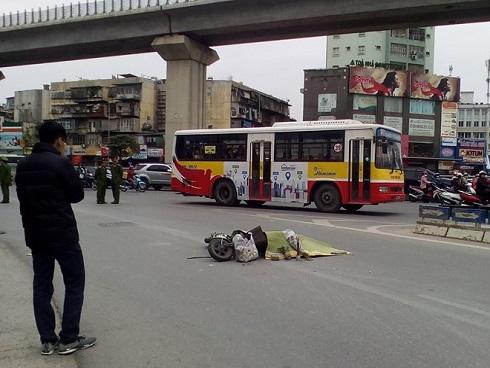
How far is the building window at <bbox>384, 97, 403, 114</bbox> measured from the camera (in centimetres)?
6456

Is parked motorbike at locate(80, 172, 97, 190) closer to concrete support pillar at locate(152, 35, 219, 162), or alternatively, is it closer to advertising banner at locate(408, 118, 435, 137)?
concrete support pillar at locate(152, 35, 219, 162)

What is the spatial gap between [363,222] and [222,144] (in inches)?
289

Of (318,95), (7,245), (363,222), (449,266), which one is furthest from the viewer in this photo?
(318,95)

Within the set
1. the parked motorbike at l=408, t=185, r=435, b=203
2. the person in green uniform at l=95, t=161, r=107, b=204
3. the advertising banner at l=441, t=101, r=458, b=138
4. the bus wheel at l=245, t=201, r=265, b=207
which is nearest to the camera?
the person in green uniform at l=95, t=161, r=107, b=204

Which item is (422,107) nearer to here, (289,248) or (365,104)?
(365,104)

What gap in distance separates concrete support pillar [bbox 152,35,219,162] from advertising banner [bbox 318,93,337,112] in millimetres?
27906

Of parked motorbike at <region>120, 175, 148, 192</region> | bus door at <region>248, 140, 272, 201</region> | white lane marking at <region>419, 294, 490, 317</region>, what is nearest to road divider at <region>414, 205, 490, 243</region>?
white lane marking at <region>419, 294, 490, 317</region>

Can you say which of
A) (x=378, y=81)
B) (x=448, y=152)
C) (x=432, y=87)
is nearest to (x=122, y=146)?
(x=378, y=81)

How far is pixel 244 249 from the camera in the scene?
8570 millimetres

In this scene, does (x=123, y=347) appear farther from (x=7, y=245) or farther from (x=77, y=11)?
(x=77, y=11)

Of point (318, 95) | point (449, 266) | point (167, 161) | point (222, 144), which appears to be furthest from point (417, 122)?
point (449, 266)

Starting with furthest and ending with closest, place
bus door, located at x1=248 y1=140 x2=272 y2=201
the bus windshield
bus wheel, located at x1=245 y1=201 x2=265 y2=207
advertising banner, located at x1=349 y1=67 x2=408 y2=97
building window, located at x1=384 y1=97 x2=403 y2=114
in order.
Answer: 1. building window, located at x1=384 y1=97 x2=403 y2=114
2. advertising banner, located at x1=349 y1=67 x2=408 y2=97
3. bus wheel, located at x1=245 y1=201 x2=265 y2=207
4. bus door, located at x1=248 y1=140 x2=272 y2=201
5. the bus windshield

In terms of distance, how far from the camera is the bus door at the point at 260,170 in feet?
62.0

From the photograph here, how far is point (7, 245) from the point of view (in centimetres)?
1026
